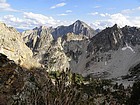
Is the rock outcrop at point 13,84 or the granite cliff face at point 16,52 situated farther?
the granite cliff face at point 16,52

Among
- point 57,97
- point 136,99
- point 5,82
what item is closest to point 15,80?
point 5,82

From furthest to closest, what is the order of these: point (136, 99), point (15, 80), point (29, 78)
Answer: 1. point (136, 99)
2. point (29, 78)
3. point (15, 80)

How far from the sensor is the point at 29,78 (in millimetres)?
24828

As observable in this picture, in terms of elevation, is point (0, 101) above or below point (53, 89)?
below

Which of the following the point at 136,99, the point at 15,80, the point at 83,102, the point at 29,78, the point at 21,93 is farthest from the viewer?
the point at 136,99

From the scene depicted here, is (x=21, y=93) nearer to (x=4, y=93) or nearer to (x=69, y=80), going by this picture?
(x=4, y=93)

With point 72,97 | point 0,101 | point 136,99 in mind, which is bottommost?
point 136,99

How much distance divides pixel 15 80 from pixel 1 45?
84.1 feet

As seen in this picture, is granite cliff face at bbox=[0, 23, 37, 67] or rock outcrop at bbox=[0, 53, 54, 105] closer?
rock outcrop at bbox=[0, 53, 54, 105]

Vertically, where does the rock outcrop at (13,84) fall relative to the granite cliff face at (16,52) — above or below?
below

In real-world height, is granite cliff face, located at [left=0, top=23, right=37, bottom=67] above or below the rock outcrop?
above

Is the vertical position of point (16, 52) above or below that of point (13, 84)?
above

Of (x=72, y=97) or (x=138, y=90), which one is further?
(x=138, y=90)

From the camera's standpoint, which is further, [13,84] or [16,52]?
[16,52]
